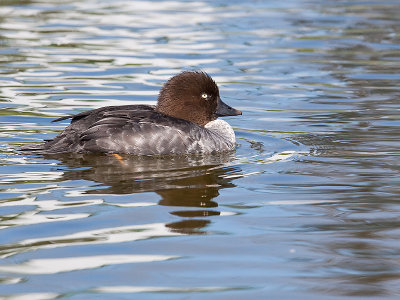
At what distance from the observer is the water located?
532 centimetres

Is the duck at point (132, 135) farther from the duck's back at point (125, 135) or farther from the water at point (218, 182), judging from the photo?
the water at point (218, 182)

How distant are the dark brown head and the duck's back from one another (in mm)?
458

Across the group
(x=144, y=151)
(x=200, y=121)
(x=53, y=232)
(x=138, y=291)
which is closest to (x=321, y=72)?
(x=200, y=121)

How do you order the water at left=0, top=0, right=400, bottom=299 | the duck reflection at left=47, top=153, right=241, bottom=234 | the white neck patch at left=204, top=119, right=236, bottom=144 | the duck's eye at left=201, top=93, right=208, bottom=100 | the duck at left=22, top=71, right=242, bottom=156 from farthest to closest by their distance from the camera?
the duck's eye at left=201, top=93, right=208, bottom=100 < the white neck patch at left=204, top=119, right=236, bottom=144 < the duck at left=22, top=71, right=242, bottom=156 < the duck reflection at left=47, top=153, right=241, bottom=234 < the water at left=0, top=0, right=400, bottom=299

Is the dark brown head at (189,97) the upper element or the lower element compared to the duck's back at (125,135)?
upper

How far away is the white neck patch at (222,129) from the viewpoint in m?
9.27

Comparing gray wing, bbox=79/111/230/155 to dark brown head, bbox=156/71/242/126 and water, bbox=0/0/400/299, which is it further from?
dark brown head, bbox=156/71/242/126

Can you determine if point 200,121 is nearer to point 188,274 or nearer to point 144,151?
point 144,151

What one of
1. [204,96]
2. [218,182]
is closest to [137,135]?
[204,96]

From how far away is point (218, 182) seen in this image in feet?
25.4

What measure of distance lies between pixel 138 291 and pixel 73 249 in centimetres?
83

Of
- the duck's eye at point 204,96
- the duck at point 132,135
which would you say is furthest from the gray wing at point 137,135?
the duck's eye at point 204,96

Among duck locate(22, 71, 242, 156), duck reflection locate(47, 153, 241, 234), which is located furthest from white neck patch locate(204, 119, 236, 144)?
duck reflection locate(47, 153, 241, 234)

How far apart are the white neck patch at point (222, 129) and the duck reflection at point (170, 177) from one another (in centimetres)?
30
